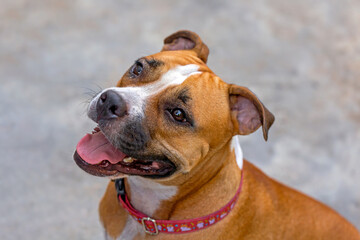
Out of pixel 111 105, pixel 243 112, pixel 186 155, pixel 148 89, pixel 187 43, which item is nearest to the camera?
pixel 111 105

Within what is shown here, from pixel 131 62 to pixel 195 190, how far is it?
10.9 feet

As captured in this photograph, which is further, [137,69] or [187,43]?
[187,43]

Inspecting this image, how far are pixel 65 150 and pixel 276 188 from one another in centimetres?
253

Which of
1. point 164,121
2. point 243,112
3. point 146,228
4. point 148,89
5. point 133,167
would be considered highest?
point 148,89

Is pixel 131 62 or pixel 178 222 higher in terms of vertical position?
pixel 178 222

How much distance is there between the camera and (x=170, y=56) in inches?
143

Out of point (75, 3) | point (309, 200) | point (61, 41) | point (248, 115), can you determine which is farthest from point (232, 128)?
point (75, 3)

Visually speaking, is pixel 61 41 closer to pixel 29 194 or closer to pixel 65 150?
pixel 65 150

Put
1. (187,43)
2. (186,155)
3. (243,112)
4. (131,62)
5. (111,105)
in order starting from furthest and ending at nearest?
(131,62) → (187,43) → (243,112) → (186,155) → (111,105)

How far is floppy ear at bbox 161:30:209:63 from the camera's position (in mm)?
4023

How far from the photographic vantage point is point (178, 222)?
3.55m

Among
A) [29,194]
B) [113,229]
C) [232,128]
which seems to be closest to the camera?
[232,128]

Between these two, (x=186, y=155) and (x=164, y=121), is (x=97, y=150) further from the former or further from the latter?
(x=186, y=155)

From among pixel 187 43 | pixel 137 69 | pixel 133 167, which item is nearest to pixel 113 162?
pixel 133 167
